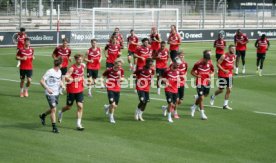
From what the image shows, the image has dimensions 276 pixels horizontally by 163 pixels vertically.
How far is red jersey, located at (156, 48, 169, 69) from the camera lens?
2420cm

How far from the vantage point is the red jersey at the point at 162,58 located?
2420 centimetres

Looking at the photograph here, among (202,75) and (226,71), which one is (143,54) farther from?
(202,75)

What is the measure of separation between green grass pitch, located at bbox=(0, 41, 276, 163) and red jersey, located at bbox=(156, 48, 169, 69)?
124 cm

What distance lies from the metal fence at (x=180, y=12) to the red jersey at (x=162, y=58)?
20734mm

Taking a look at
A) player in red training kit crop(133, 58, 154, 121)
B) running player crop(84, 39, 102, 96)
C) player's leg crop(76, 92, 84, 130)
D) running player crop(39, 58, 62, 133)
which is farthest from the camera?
running player crop(84, 39, 102, 96)

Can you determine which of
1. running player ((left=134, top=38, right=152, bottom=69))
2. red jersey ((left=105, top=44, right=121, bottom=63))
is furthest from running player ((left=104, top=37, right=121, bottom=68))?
running player ((left=134, top=38, right=152, bottom=69))

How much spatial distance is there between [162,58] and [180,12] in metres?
28.2

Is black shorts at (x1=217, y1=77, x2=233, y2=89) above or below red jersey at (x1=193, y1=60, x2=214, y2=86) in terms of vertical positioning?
below

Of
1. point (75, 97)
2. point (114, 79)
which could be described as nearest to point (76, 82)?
point (75, 97)

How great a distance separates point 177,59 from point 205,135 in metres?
3.19

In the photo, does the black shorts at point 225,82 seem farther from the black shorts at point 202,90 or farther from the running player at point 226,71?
the black shorts at point 202,90

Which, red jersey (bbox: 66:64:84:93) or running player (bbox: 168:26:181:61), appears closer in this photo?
red jersey (bbox: 66:64:84:93)

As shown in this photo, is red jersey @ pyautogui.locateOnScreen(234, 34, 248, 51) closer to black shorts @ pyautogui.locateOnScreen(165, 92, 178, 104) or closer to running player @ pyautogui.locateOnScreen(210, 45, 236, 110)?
running player @ pyautogui.locateOnScreen(210, 45, 236, 110)

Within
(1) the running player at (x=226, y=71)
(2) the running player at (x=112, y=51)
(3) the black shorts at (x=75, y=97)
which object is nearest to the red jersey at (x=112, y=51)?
(2) the running player at (x=112, y=51)
